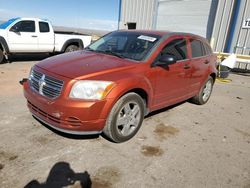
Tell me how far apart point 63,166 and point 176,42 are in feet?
9.95

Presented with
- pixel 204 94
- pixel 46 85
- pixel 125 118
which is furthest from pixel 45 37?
pixel 125 118

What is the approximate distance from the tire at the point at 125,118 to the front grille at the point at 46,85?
0.81 meters

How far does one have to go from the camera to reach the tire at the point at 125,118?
3.32 m

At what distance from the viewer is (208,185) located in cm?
279

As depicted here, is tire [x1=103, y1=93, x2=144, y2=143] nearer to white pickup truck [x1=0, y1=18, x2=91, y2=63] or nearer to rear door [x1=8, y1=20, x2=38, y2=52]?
white pickup truck [x1=0, y1=18, x2=91, y2=63]

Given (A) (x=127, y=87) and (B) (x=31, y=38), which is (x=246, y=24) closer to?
(B) (x=31, y=38)

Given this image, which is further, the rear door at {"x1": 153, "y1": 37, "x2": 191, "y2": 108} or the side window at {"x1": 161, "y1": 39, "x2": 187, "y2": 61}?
the side window at {"x1": 161, "y1": 39, "x2": 187, "y2": 61}

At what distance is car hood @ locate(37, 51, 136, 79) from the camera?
10.6 ft

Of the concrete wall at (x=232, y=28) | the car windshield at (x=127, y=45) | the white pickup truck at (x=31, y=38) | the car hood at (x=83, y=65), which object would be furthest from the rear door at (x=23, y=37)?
the concrete wall at (x=232, y=28)

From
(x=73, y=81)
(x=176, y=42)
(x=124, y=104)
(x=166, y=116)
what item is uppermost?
(x=176, y=42)

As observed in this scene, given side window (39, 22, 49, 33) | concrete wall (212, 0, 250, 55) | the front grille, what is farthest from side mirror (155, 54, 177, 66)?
concrete wall (212, 0, 250, 55)

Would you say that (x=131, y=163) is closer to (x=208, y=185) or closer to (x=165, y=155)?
(x=165, y=155)

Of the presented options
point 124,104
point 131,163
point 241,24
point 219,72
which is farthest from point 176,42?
point 241,24

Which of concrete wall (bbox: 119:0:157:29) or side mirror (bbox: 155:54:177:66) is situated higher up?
concrete wall (bbox: 119:0:157:29)
